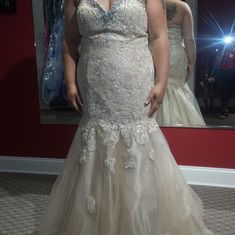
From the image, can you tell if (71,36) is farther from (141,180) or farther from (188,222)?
(188,222)

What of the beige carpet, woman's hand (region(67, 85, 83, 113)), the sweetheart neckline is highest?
the sweetheart neckline

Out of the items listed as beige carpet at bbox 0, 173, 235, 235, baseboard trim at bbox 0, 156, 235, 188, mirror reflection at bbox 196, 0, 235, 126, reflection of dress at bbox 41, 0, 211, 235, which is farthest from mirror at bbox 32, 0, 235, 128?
reflection of dress at bbox 41, 0, 211, 235

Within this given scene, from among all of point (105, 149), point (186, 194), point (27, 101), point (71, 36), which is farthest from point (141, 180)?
point (27, 101)

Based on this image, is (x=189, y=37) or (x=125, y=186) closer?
(x=125, y=186)

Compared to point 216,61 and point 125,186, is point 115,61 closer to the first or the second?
point 125,186

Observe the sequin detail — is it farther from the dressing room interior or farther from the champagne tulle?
the dressing room interior

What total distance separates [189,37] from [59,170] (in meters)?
1.29

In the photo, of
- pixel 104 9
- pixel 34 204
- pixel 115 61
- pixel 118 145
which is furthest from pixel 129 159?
pixel 34 204

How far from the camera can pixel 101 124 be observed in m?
1.52

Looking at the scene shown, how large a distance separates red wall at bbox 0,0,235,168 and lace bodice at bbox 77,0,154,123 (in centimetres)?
104

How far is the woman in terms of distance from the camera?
227 centimetres

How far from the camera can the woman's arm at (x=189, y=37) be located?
2242mm

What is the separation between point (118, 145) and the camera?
153cm

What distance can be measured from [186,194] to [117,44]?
0.77 meters
